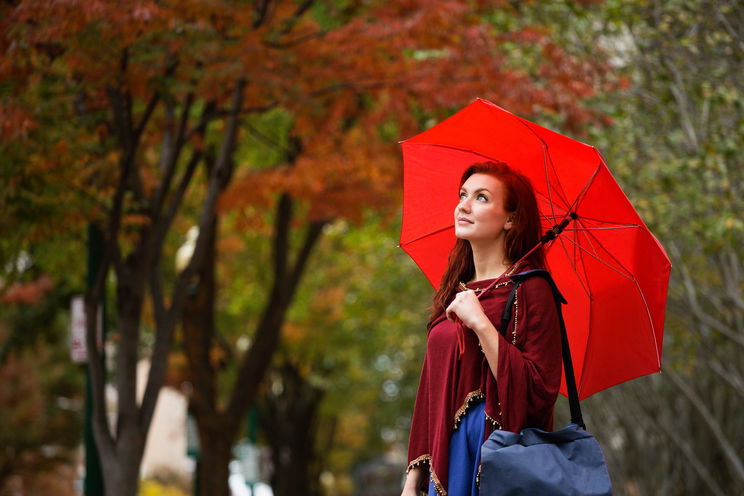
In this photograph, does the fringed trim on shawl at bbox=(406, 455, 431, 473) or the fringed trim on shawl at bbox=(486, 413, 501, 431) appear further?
the fringed trim on shawl at bbox=(406, 455, 431, 473)

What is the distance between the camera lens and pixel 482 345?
11.8 ft

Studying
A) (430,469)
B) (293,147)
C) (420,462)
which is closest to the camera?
(430,469)

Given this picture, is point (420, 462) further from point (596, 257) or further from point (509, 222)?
point (596, 257)

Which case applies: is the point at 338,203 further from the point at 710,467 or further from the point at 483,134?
the point at 483,134

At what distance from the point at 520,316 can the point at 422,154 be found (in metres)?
1.24

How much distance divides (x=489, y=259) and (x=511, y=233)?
0.44 feet

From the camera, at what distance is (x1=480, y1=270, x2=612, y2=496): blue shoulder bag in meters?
3.33

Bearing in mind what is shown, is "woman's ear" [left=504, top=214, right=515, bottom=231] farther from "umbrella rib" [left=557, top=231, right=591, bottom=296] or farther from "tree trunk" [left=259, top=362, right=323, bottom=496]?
"tree trunk" [left=259, top=362, right=323, bottom=496]

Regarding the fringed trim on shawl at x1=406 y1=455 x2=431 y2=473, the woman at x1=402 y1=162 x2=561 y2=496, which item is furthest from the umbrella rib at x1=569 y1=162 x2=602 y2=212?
the fringed trim on shawl at x1=406 y1=455 x2=431 y2=473

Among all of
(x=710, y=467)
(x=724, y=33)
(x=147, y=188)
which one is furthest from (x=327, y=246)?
(x=724, y=33)

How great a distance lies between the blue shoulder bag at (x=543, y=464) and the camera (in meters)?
3.33

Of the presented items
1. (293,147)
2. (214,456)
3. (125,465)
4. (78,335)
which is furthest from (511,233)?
(214,456)

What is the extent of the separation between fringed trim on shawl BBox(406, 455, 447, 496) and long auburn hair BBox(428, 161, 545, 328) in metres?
0.51

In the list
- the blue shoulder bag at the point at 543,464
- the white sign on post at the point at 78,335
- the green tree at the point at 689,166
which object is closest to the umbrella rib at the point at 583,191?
the blue shoulder bag at the point at 543,464
